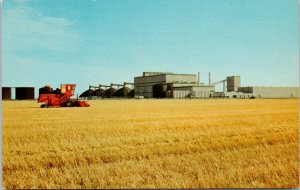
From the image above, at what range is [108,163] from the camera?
8891 millimetres

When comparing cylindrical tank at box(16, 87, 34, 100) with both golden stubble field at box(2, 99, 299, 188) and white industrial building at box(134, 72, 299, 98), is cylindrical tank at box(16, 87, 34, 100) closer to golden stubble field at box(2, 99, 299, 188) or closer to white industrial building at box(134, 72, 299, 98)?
white industrial building at box(134, 72, 299, 98)

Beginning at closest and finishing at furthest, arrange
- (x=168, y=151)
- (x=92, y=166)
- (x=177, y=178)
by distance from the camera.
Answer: (x=177, y=178) < (x=92, y=166) < (x=168, y=151)

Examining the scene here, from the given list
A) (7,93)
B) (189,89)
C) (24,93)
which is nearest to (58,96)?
(7,93)

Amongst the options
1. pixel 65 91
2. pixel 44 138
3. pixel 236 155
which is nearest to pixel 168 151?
pixel 236 155

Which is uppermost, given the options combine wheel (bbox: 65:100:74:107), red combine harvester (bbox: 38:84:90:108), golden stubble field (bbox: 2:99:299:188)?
red combine harvester (bbox: 38:84:90:108)

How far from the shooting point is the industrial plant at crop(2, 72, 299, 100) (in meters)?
117

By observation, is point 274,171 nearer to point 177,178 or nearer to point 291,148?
point 177,178

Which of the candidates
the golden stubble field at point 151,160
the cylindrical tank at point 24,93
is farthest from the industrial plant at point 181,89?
the golden stubble field at point 151,160

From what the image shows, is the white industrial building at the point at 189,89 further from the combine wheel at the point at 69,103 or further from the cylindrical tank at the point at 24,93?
the combine wheel at the point at 69,103

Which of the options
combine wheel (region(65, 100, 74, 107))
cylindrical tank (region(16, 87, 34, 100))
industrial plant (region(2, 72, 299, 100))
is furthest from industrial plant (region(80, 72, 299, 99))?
combine wheel (region(65, 100, 74, 107))

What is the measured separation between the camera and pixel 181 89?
11644 cm

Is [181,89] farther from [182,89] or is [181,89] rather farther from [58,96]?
[58,96]

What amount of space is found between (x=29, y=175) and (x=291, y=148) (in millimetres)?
7262

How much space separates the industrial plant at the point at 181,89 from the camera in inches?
4590
